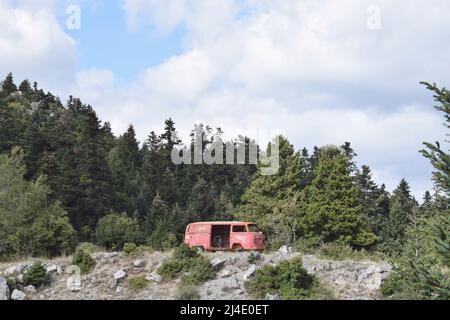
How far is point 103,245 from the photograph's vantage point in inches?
2405

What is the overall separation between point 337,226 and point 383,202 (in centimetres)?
2879

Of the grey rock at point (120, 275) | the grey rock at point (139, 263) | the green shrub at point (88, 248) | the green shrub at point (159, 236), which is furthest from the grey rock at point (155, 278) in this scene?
the green shrub at point (159, 236)

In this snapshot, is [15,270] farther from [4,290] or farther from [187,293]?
[187,293]

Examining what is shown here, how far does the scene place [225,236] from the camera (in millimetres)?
30672

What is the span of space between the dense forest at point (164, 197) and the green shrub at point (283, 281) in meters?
3.11

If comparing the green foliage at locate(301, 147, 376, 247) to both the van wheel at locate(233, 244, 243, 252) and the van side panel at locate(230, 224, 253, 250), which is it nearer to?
the van wheel at locate(233, 244, 243, 252)

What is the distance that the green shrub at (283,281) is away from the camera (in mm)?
20875

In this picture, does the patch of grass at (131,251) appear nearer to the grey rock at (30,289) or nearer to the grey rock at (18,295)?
the grey rock at (30,289)

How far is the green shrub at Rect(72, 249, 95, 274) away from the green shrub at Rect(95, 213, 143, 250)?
3551 centimetres

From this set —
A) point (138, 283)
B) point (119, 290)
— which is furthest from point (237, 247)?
point (119, 290)

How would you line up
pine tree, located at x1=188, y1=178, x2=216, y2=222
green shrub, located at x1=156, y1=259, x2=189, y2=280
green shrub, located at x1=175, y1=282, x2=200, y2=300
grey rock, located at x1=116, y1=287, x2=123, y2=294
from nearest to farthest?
green shrub, located at x1=175, y1=282, x2=200, y2=300 < grey rock, located at x1=116, y1=287, x2=123, y2=294 < green shrub, located at x1=156, y1=259, x2=189, y2=280 < pine tree, located at x1=188, y1=178, x2=216, y2=222

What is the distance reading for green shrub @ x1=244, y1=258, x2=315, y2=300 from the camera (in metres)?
20.9

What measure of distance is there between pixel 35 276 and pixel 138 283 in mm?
4501

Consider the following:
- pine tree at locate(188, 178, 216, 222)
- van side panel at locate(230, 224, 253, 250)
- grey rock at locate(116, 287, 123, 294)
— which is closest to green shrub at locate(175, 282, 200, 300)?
grey rock at locate(116, 287, 123, 294)
